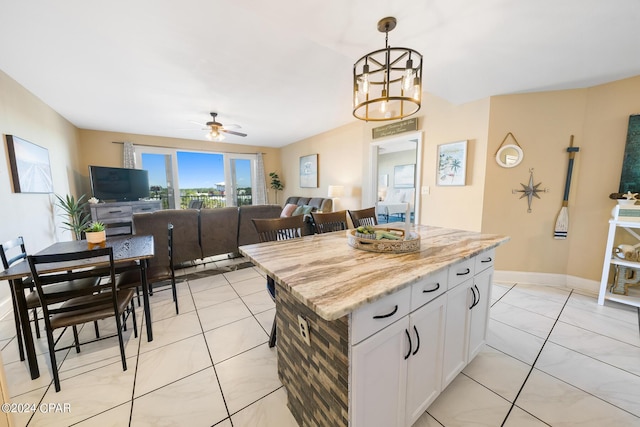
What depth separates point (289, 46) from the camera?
6.95ft

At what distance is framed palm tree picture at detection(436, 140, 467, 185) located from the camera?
3010 mm

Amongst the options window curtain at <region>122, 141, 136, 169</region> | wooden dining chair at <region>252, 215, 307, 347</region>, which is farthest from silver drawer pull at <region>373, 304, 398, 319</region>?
window curtain at <region>122, 141, 136, 169</region>

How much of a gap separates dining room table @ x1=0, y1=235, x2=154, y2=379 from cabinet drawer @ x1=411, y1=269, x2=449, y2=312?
179 cm

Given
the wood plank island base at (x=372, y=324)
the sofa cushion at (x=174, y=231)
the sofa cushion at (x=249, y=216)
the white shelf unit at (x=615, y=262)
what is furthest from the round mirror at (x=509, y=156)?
the sofa cushion at (x=174, y=231)

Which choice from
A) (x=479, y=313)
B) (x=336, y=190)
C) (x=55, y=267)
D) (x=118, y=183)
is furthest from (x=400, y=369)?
(x=118, y=183)

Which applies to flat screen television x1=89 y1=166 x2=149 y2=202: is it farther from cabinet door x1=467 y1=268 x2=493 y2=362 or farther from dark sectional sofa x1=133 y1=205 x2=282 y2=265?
cabinet door x1=467 y1=268 x2=493 y2=362

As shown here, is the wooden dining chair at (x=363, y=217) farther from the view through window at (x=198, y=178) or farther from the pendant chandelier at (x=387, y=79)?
the view through window at (x=198, y=178)

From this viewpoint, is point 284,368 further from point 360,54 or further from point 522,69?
point 522,69

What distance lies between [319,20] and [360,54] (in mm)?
547

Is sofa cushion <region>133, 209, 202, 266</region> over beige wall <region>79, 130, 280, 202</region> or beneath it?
beneath

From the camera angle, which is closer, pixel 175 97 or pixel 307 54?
pixel 307 54

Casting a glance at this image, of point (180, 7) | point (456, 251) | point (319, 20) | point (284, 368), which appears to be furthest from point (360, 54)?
point (284, 368)

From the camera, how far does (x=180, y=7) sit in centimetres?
165

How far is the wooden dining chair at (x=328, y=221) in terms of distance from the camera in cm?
208
